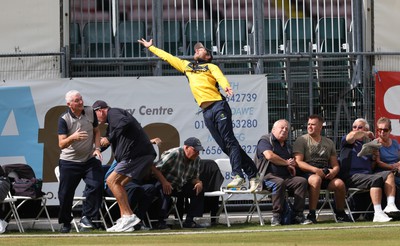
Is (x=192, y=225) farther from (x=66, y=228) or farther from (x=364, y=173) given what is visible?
(x=364, y=173)

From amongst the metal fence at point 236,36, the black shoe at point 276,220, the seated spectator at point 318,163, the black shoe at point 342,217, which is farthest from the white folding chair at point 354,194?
the metal fence at point 236,36

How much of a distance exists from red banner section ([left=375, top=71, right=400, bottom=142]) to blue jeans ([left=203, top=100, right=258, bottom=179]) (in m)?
2.90

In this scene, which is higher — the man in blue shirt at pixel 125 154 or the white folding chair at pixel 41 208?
the man in blue shirt at pixel 125 154

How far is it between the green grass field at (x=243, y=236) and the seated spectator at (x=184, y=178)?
18.2 inches

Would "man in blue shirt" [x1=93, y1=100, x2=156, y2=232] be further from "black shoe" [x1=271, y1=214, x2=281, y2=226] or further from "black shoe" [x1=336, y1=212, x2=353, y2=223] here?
"black shoe" [x1=336, y1=212, x2=353, y2=223]

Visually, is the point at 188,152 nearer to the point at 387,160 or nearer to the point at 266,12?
the point at 387,160

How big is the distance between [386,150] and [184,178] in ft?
9.79

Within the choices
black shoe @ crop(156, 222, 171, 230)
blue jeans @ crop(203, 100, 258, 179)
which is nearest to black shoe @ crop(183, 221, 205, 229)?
black shoe @ crop(156, 222, 171, 230)

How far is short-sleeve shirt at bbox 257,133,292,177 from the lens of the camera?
618 inches

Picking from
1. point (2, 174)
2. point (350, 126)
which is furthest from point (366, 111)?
point (2, 174)

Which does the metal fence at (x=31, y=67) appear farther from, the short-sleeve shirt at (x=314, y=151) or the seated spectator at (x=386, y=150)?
the seated spectator at (x=386, y=150)

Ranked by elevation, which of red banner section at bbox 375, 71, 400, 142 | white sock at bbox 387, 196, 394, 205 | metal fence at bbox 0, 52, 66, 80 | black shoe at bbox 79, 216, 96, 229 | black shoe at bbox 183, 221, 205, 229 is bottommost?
black shoe at bbox 183, 221, 205, 229

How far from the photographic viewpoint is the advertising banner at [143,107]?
1716cm

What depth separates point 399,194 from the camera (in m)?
16.0
